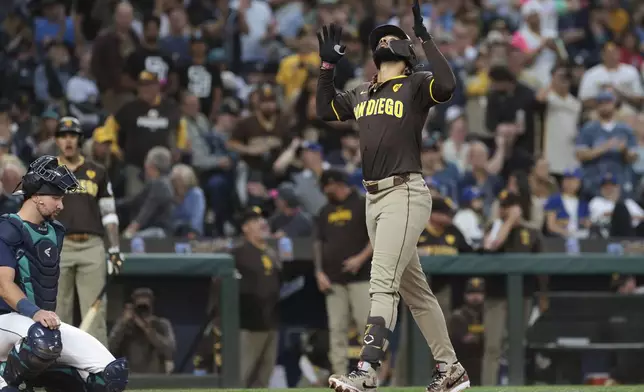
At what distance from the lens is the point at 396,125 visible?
6664 mm

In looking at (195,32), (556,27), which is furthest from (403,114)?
(556,27)

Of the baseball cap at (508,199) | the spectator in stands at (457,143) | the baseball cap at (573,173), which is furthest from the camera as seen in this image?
the spectator in stands at (457,143)

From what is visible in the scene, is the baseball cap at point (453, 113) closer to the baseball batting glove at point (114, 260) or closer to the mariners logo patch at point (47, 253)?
the baseball batting glove at point (114, 260)

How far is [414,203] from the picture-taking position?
666cm

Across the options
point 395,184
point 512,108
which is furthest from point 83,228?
point 512,108

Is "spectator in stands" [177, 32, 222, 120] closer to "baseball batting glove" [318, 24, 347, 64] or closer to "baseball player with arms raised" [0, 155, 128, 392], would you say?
→ "baseball batting glove" [318, 24, 347, 64]

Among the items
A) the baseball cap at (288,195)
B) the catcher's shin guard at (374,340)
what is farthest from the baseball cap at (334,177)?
the catcher's shin guard at (374,340)

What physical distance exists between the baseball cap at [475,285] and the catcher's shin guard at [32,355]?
5089 millimetres

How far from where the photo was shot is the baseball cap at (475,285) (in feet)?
35.3

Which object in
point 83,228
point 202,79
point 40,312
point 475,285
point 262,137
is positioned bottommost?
point 40,312

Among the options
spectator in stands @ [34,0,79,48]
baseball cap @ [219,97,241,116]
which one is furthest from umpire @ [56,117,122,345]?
spectator in stands @ [34,0,79,48]

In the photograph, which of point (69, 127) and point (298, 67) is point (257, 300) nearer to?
point (69, 127)

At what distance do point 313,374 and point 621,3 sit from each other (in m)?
7.69

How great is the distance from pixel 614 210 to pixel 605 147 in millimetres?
1424
